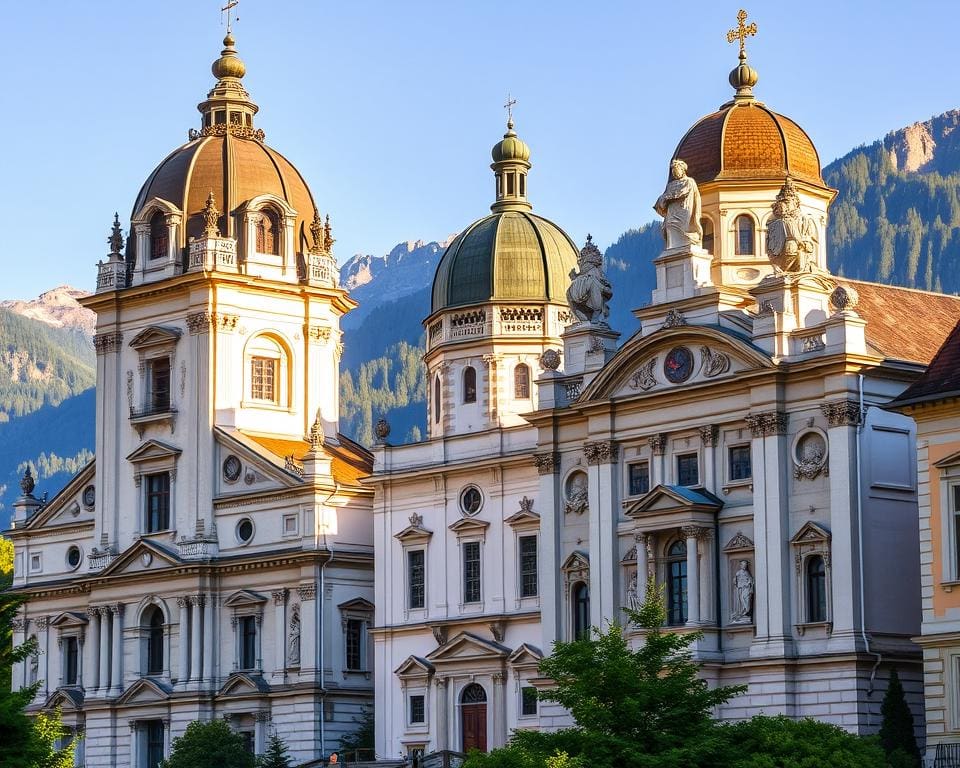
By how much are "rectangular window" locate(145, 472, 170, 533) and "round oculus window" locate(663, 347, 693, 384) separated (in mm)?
27166

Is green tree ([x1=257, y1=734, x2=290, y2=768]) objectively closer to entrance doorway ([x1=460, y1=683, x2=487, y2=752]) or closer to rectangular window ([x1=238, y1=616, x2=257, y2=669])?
rectangular window ([x1=238, y1=616, x2=257, y2=669])

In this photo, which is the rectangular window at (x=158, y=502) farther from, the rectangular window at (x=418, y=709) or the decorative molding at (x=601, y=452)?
the decorative molding at (x=601, y=452)

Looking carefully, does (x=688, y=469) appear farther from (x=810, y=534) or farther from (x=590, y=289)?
(x=590, y=289)

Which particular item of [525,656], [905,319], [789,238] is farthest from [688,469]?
[525,656]

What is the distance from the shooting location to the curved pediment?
212 ft

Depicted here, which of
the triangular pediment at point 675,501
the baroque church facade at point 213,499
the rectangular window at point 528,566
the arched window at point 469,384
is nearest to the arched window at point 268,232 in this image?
the baroque church facade at point 213,499

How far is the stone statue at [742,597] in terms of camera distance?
63.7 m

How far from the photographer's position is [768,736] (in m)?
52.4

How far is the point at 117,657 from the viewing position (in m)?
86.7

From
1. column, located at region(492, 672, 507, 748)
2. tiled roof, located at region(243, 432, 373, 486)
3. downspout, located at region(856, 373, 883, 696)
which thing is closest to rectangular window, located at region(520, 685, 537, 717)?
column, located at region(492, 672, 507, 748)

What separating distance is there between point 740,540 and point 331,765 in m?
18.5

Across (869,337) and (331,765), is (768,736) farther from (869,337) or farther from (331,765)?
(331,765)

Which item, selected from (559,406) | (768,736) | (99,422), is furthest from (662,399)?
(99,422)

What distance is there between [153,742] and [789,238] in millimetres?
35021
